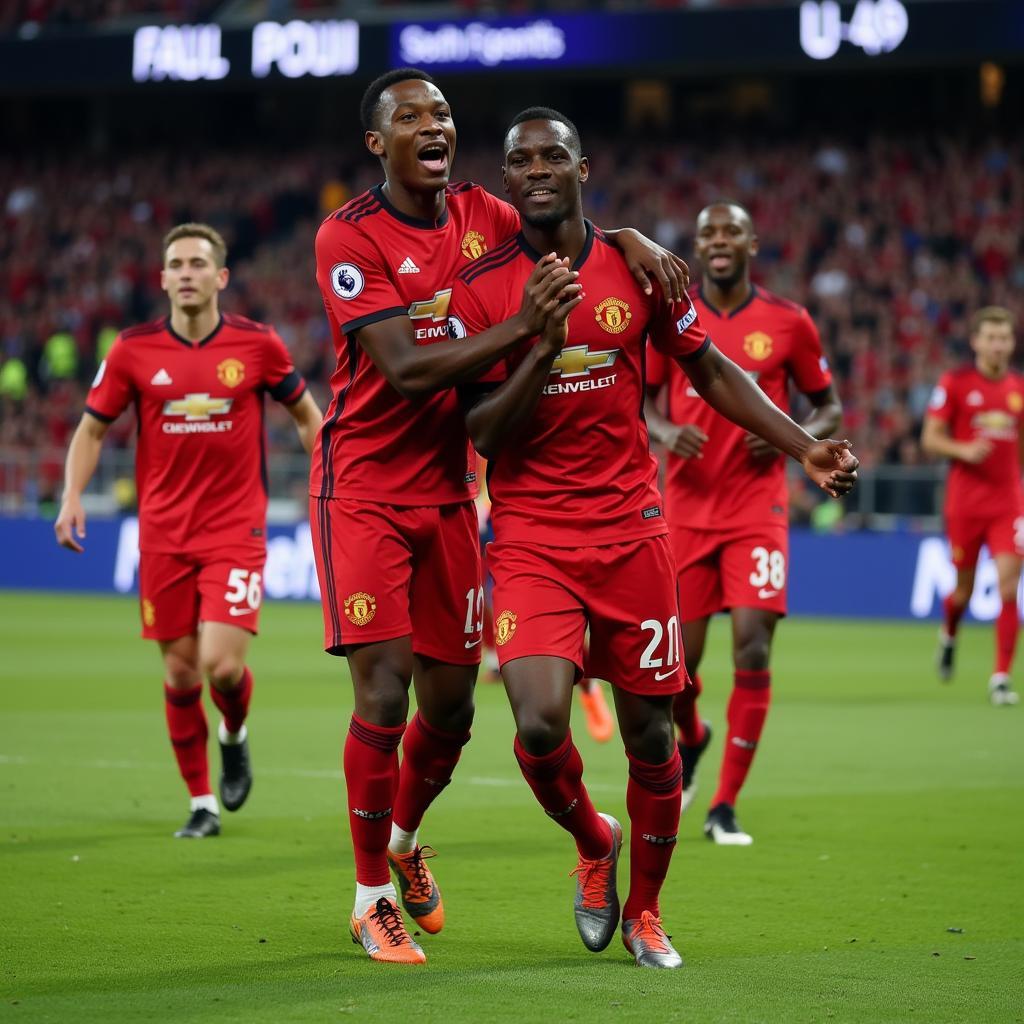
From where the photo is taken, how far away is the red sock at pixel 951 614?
14180mm

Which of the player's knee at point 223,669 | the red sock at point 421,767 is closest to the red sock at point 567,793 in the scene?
the red sock at point 421,767

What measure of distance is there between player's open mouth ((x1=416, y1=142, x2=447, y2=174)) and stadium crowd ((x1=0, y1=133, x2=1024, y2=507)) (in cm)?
1823

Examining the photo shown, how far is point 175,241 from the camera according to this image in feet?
27.1

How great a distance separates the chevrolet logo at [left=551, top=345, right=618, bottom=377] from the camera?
5477 mm

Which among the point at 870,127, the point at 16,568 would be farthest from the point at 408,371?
the point at 870,127

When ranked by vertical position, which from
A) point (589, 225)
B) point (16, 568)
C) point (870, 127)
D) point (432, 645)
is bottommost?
point (16, 568)

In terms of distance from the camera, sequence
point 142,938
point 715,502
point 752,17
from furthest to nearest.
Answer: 1. point 752,17
2. point 715,502
3. point 142,938

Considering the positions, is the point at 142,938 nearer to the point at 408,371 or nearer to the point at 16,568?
the point at 408,371

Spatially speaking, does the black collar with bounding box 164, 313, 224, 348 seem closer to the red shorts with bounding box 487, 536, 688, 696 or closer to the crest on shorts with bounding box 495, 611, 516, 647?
the red shorts with bounding box 487, 536, 688, 696

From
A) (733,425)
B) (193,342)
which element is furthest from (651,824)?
(193,342)

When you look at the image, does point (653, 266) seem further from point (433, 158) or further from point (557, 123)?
point (433, 158)

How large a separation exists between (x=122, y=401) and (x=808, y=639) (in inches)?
472

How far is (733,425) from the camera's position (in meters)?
8.28

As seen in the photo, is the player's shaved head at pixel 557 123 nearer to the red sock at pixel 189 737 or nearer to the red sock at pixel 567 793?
the red sock at pixel 567 793
